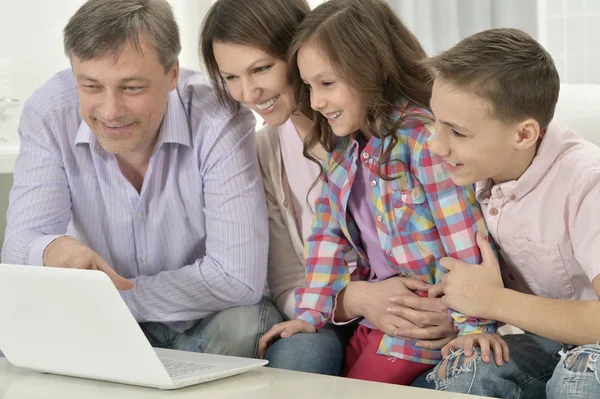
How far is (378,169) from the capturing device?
59.8 inches

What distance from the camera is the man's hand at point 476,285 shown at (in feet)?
4.43

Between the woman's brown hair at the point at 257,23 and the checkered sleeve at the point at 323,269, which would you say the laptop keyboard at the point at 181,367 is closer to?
the checkered sleeve at the point at 323,269

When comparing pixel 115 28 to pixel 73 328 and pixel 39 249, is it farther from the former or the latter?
pixel 73 328

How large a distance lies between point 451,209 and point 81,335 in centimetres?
67

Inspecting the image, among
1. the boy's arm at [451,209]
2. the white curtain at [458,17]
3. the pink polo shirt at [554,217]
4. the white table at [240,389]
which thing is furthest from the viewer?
the white curtain at [458,17]

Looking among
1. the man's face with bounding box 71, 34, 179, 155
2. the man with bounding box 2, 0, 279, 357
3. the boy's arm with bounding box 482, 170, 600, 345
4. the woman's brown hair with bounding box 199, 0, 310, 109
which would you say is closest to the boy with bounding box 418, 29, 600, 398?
the boy's arm with bounding box 482, 170, 600, 345

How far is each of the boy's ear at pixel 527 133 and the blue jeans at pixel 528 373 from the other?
13.1 inches

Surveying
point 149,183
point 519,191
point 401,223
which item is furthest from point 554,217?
point 149,183

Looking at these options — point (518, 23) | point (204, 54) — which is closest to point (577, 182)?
point (204, 54)

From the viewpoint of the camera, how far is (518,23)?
10.7 ft

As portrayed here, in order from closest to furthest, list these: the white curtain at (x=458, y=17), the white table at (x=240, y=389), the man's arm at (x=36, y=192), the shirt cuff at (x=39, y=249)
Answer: the white table at (x=240, y=389), the shirt cuff at (x=39, y=249), the man's arm at (x=36, y=192), the white curtain at (x=458, y=17)

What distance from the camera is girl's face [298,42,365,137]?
1.52 meters

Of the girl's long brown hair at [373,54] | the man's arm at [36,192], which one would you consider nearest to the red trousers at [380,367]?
the girl's long brown hair at [373,54]

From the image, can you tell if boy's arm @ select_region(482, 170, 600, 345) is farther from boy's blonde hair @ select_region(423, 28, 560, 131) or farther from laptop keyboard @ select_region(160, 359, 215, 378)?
laptop keyboard @ select_region(160, 359, 215, 378)
